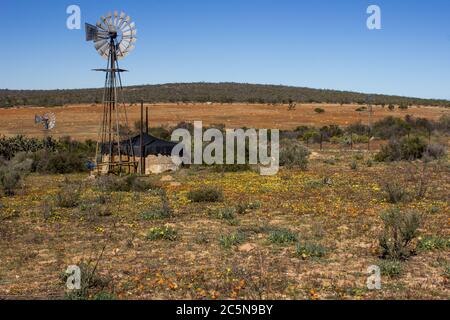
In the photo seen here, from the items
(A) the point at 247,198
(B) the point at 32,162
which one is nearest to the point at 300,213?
(A) the point at 247,198

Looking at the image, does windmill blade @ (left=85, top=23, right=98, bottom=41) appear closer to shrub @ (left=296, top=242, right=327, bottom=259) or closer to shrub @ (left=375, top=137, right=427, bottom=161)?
shrub @ (left=375, top=137, right=427, bottom=161)

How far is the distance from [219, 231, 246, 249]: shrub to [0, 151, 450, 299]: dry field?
2cm

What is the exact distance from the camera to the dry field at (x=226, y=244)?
805cm

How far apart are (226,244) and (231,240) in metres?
0.25

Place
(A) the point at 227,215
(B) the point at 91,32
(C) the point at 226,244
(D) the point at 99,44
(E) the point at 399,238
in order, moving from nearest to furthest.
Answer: (E) the point at 399,238, (C) the point at 226,244, (A) the point at 227,215, (B) the point at 91,32, (D) the point at 99,44

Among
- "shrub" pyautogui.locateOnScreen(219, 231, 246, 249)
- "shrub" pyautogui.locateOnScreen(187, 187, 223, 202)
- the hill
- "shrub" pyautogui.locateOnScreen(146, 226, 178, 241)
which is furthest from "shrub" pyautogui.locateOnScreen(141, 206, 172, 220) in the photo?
the hill

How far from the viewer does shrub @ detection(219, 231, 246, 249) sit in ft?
35.1

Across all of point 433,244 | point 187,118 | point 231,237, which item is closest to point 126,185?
point 231,237

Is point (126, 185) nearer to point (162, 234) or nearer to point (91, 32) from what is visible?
point (91, 32)

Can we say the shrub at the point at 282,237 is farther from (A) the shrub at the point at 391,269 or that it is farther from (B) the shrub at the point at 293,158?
(B) the shrub at the point at 293,158

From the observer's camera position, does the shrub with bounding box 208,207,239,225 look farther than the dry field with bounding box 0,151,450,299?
Yes

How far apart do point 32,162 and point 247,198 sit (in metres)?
14.4

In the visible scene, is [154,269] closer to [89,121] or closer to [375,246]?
[375,246]

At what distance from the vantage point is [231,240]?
10891mm
